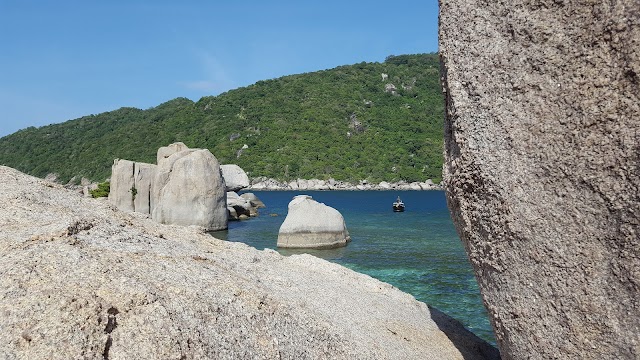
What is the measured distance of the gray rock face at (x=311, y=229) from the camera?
26844mm

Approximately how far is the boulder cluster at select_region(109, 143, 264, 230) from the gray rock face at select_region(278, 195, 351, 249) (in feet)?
22.7

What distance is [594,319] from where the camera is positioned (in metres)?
4.59

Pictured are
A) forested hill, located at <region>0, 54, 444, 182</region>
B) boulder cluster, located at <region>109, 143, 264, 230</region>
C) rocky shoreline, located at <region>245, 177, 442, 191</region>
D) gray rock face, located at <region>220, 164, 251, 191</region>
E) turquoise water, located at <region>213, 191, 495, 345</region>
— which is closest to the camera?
turquoise water, located at <region>213, 191, 495, 345</region>

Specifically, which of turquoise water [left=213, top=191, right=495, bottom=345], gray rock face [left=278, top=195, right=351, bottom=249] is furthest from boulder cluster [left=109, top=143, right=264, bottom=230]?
gray rock face [left=278, top=195, right=351, bottom=249]

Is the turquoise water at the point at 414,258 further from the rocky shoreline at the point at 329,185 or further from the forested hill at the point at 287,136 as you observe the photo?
the forested hill at the point at 287,136

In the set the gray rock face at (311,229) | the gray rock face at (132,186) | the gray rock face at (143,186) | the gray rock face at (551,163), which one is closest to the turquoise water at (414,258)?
the gray rock face at (311,229)

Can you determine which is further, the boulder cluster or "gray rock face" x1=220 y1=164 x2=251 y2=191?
"gray rock face" x1=220 y1=164 x2=251 y2=191

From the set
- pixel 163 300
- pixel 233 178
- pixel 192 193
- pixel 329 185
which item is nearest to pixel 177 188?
pixel 192 193

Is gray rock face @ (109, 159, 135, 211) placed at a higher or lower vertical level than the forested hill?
lower

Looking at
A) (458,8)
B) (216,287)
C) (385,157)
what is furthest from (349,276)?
(385,157)

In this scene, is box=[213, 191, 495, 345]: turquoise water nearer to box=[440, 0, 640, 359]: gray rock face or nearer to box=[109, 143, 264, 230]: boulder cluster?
box=[109, 143, 264, 230]: boulder cluster

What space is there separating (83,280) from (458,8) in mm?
4840

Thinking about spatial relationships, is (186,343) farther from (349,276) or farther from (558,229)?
(349,276)

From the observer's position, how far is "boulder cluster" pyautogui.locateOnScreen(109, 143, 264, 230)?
31219 millimetres
